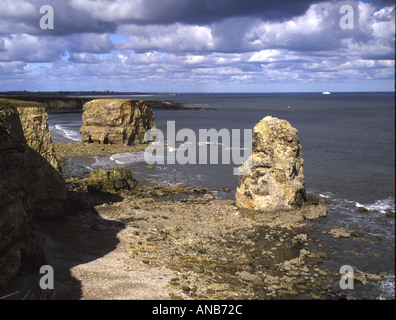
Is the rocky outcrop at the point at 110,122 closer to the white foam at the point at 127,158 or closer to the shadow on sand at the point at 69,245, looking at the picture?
the white foam at the point at 127,158

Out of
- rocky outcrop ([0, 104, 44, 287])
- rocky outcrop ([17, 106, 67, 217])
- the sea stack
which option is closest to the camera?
rocky outcrop ([0, 104, 44, 287])

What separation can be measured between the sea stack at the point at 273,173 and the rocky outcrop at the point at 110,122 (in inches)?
1404

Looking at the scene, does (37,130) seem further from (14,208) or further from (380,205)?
(380,205)

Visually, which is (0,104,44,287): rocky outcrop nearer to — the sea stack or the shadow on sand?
the shadow on sand

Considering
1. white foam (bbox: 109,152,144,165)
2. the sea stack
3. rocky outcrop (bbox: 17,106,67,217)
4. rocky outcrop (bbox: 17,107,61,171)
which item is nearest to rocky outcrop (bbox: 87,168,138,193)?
rocky outcrop (bbox: 17,106,67,217)

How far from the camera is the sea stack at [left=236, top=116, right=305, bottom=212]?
1097 inches

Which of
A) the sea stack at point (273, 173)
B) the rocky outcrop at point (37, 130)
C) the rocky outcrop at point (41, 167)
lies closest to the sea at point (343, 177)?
the sea stack at point (273, 173)

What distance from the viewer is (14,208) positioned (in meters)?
15.0

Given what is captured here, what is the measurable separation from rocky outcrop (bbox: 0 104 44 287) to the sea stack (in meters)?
16.5

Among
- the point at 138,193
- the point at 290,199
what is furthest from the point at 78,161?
the point at 290,199

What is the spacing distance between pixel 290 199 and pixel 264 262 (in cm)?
909

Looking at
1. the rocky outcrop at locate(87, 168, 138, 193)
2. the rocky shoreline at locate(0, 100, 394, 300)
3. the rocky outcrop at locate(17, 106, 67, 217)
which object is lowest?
the rocky shoreline at locate(0, 100, 394, 300)

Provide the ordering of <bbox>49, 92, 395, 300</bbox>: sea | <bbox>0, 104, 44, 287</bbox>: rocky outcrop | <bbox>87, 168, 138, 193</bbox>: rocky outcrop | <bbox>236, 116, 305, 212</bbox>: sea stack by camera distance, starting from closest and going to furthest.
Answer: <bbox>49, 92, 395, 300</bbox>: sea
<bbox>0, 104, 44, 287</bbox>: rocky outcrop
<bbox>236, 116, 305, 212</bbox>: sea stack
<bbox>87, 168, 138, 193</bbox>: rocky outcrop

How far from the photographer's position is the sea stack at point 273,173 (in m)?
27.9
